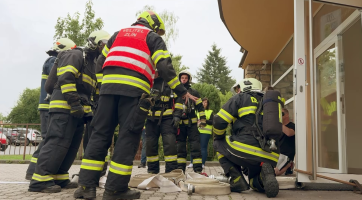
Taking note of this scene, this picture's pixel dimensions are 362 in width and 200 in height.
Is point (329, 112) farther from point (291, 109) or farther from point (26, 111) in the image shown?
point (26, 111)

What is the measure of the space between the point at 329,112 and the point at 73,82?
12.8ft

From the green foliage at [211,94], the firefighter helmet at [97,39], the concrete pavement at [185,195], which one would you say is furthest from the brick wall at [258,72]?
the firefighter helmet at [97,39]

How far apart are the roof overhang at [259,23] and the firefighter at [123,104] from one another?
2955 millimetres

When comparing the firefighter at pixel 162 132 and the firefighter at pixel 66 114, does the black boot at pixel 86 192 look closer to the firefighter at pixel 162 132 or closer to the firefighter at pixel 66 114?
the firefighter at pixel 66 114

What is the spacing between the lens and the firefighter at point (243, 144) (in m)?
4.22

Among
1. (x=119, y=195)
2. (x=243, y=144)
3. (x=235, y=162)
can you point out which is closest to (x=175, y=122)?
(x=235, y=162)

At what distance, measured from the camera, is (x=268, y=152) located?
4203 millimetres

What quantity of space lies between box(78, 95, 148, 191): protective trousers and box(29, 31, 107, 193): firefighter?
27.9 inches

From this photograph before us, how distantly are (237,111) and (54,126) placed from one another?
232 centimetres

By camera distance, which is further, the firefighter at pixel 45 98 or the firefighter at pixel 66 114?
the firefighter at pixel 45 98

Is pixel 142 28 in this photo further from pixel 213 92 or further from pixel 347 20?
pixel 213 92

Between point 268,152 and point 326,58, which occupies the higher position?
point 326,58

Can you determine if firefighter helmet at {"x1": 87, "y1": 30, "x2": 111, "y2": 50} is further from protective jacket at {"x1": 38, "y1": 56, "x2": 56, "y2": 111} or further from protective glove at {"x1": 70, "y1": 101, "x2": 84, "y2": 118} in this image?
protective jacket at {"x1": 38, "y1": 56, "x2": 56, "y2": 111}

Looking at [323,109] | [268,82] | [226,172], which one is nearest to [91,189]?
[226,172]
